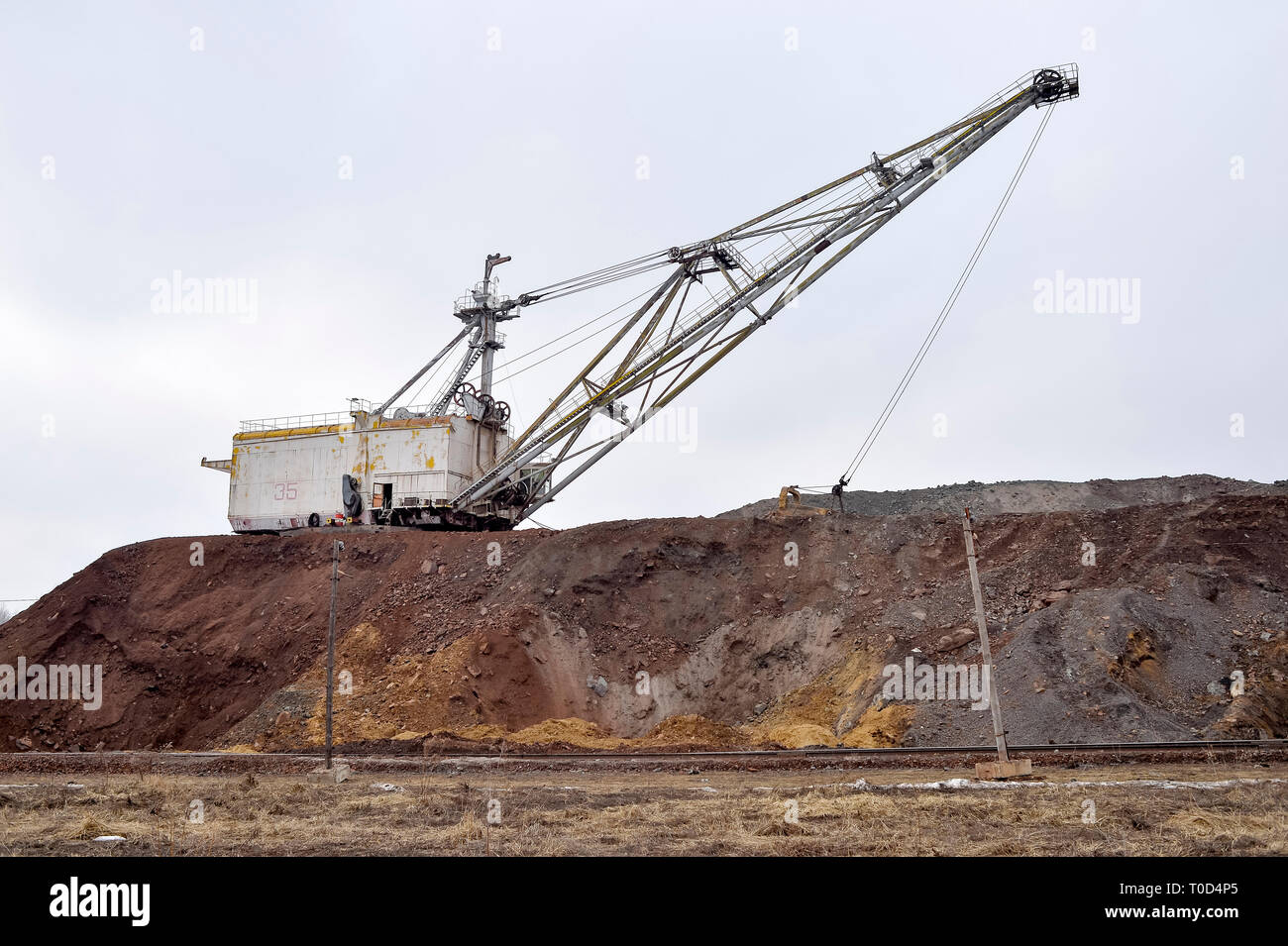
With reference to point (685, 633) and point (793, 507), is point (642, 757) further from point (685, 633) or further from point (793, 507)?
point (793, 507)

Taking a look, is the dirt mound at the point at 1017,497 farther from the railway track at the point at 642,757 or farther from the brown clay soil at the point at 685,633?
the railway track at the point at 642,757

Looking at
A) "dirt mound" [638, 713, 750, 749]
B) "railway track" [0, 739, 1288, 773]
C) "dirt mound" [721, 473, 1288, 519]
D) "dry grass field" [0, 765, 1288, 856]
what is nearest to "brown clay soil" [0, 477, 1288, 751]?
"dirt mound" [638, 713, 750, 749]

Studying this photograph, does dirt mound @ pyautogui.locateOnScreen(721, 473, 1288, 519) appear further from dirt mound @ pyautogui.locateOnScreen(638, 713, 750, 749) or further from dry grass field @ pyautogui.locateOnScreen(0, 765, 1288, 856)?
dry grass field @ pyautogui.locateOnScreen(0, 765, 1288, 856)

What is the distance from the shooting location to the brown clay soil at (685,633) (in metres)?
21.8

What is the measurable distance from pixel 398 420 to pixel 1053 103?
24437mm

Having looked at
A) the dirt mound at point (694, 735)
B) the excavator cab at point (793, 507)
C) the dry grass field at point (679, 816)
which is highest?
the excavator cab at point (793, 507)

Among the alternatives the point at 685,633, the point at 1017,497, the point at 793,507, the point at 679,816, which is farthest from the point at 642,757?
the point at 1017,497

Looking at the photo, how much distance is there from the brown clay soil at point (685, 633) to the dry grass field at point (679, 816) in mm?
5844

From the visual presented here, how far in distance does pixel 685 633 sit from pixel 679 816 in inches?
663

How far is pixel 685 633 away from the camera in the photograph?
29.2 meters

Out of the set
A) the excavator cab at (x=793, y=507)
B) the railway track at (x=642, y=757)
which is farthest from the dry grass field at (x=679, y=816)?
the excavator cab at (x=793, y=507)

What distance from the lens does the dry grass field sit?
9984mm

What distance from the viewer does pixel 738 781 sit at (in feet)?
54.4
